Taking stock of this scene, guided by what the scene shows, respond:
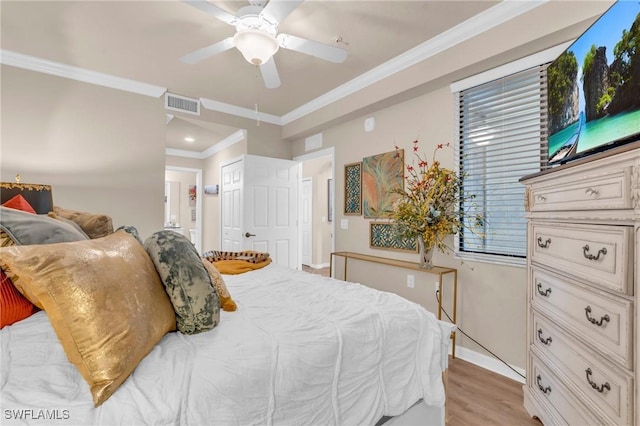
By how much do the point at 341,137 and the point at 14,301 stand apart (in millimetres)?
3469

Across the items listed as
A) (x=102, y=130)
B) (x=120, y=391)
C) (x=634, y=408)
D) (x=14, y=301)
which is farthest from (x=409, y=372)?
(x=102, y=130)

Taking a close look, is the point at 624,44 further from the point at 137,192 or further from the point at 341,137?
the point at 137,192

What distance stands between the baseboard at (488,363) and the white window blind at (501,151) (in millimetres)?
840

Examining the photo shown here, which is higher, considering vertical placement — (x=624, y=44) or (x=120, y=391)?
(x=624, y=44)

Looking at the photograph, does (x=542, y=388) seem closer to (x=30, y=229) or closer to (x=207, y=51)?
(x=30, y=229)

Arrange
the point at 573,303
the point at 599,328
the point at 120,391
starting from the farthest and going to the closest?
the point at 573,303, the point at 599,328, the point at 120,391

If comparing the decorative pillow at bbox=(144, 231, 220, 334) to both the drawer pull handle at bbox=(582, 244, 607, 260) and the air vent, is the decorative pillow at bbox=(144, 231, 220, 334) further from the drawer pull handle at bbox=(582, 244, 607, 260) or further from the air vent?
the air vent

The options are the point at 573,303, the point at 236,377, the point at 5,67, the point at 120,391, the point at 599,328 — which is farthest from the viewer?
the point at 5,67

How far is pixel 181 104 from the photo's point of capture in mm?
3699

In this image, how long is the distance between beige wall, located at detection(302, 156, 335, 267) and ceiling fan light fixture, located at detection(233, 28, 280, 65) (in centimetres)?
461

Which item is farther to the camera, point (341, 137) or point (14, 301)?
point (341, 137)

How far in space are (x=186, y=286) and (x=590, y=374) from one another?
1666 mm

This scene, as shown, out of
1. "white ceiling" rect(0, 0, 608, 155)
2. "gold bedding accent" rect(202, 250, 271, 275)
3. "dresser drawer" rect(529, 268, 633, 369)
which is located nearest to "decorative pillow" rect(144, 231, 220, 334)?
"gold bedding accent" rect(202, 250, 271, 275)

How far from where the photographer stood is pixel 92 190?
10.4 ft
